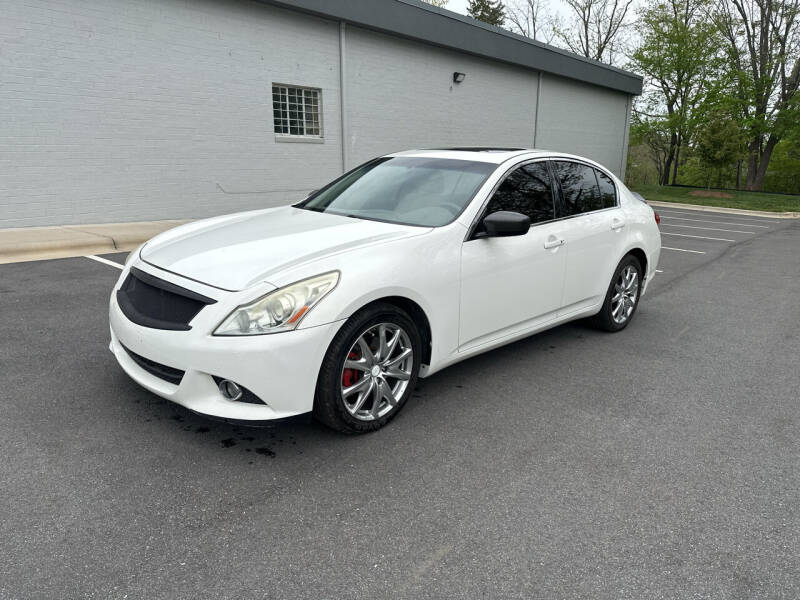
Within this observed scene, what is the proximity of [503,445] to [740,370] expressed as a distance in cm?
247

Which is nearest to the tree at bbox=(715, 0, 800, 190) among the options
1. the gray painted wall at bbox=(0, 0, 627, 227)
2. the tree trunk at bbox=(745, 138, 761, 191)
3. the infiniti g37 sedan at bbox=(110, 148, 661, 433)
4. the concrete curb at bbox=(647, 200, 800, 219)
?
the tree trunk at bbox=(745, 138, 761, 191)

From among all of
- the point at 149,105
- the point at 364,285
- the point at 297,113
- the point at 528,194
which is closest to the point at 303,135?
the point at 297,113

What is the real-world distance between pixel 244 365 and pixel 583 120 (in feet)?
75.4

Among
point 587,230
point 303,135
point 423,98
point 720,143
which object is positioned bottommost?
point 587,230

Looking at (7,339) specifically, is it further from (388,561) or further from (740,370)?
(740,370)

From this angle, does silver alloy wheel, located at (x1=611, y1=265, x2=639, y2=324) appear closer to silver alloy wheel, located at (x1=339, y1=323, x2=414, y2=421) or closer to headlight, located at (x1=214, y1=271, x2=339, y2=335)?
silver alloy wheel, located at (x1=339, y1=323, x2=414, y2=421)

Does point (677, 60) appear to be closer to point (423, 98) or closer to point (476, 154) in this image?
point (423, 98)

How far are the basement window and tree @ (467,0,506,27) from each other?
39.6 metres

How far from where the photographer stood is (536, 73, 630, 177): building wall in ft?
68.1

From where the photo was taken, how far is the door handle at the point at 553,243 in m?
4.32

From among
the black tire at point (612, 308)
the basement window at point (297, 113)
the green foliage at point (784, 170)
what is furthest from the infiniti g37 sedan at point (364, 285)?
the green foliage at point (784, 170)

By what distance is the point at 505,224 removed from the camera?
3.72 metres

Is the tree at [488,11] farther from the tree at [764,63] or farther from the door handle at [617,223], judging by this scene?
the door handle at [617,223]

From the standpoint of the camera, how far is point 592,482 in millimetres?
2961
